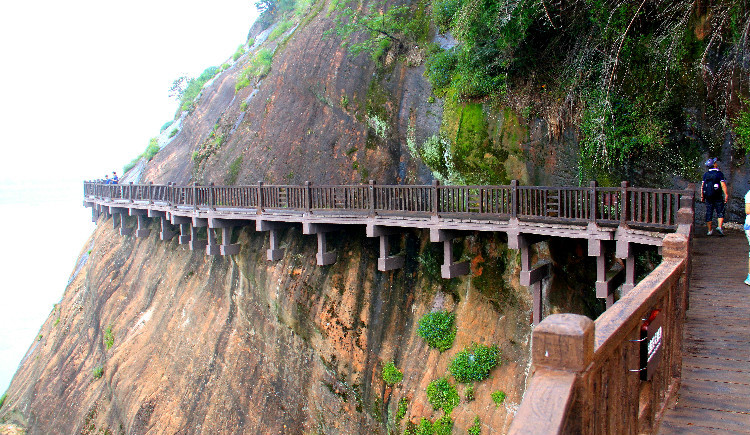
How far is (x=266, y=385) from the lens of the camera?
15.8 m

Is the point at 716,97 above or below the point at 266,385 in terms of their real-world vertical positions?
above

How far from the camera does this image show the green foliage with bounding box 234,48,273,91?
78.6 ft

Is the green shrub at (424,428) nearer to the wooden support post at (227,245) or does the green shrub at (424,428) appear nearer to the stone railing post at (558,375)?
the wooden support post at (227,245)

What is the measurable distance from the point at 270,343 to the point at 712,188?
38.4 feet

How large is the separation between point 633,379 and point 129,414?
63.2ft

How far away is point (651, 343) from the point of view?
3.92 meters

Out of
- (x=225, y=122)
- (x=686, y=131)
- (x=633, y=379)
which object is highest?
(x=225, y=122)

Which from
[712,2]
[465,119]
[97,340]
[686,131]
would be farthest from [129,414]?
[712,2]

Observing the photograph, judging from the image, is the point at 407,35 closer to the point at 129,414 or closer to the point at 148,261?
the point at 148,261

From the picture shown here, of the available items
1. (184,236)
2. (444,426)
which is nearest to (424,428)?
(444,426)

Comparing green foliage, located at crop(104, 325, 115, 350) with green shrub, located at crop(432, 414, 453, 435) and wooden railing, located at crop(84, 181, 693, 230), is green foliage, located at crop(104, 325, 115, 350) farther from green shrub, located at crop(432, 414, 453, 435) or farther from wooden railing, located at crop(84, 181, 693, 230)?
green shrub, located at crop(432, 414, 453, 435)

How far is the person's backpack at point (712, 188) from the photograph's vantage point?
991 centimetres

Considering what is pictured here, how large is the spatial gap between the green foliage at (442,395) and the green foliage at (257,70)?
16.1 m

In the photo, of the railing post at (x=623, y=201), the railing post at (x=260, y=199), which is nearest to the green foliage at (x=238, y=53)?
the railing post at (x=260, y=199)
